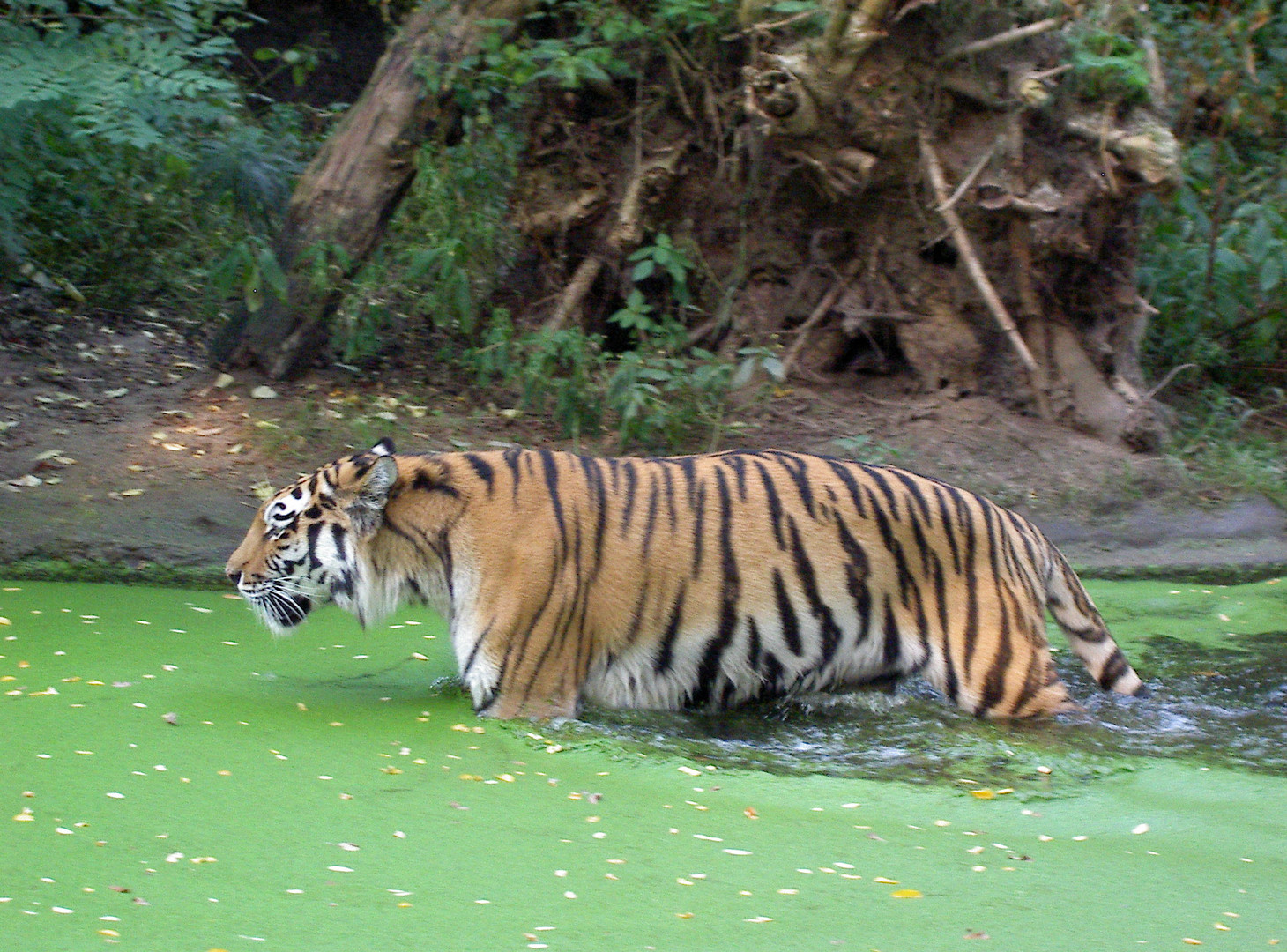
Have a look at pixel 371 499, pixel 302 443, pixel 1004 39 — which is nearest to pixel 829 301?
pixel 1004 39

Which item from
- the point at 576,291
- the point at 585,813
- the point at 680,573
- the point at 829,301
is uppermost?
the point at 829,301

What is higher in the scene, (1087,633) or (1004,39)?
(1004,39)

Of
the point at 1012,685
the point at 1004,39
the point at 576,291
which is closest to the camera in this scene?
the point at 1012,685

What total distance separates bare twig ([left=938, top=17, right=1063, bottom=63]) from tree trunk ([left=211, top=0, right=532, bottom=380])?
281 centimetres

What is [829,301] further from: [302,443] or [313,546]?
[313,546]

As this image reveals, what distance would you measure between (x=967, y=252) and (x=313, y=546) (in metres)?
5.27

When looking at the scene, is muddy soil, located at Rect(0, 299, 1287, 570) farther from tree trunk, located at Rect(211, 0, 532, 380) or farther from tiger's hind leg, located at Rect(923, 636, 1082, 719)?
tiger's hind leg, located at Rect(923, 636, 1082, 719)

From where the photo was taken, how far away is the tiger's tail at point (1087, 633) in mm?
5359

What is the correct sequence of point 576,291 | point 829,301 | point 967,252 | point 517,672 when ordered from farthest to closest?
point 829,301 → point 576,291 → point 967,252 → point 517,672

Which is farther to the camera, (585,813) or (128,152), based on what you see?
(128,152)

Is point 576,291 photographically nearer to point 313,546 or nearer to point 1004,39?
point 1004,39

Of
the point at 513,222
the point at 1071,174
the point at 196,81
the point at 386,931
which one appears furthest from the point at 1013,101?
the point at 386,931

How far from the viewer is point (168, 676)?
16.7 ft

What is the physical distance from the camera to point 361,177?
28.7 ft
